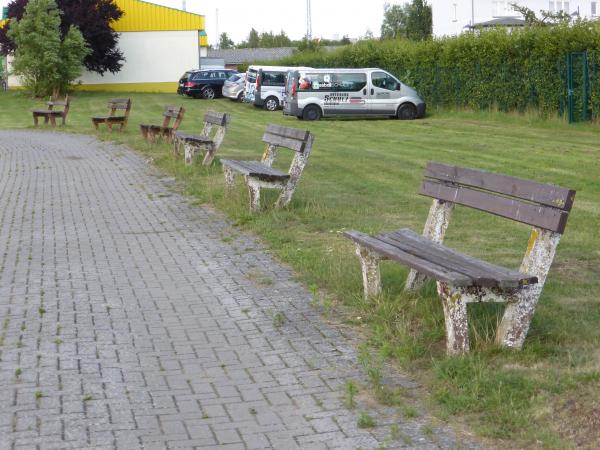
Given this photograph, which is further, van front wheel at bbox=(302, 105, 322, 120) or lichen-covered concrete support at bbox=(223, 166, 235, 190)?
van front wheel at bbox=(302, 105, 322, 120)

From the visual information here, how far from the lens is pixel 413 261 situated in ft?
20.0

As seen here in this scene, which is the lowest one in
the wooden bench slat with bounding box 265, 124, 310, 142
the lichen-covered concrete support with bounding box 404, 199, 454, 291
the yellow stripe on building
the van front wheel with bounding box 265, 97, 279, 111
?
the lichen-covered concrete support with bounding box 404, 199, 454, 291

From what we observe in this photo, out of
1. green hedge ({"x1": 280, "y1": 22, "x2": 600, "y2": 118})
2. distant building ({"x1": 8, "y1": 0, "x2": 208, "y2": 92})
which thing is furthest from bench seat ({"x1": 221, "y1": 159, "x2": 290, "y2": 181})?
distant building ({"x1": 8, "y1": 0, "x2": 208, "y2": 92})

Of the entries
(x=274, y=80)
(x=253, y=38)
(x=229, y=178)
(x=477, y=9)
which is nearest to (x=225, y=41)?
(x=253, y=38)

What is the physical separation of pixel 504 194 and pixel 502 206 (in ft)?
0.26

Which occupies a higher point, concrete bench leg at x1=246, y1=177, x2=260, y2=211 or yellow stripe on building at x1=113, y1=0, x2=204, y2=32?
yellow stripe on building at x1=113, y1=0, x2=204, y2=32

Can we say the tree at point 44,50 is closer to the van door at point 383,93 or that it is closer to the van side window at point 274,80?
the van side window at point 274,80

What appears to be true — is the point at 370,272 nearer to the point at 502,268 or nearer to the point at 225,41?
the point at 502,268

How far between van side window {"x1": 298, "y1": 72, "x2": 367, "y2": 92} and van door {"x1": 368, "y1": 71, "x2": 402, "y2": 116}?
14.9 inches

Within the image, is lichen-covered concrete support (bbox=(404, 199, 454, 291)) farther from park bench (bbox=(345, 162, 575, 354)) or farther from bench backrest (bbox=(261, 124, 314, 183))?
bench backrest (bbox=(261, 124, 314, 183))

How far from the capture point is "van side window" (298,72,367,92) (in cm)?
3378

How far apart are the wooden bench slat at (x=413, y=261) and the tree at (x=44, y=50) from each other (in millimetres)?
43900

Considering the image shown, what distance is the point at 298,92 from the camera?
33594 millimetres

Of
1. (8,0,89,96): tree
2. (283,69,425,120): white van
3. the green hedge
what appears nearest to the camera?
the green hedge
